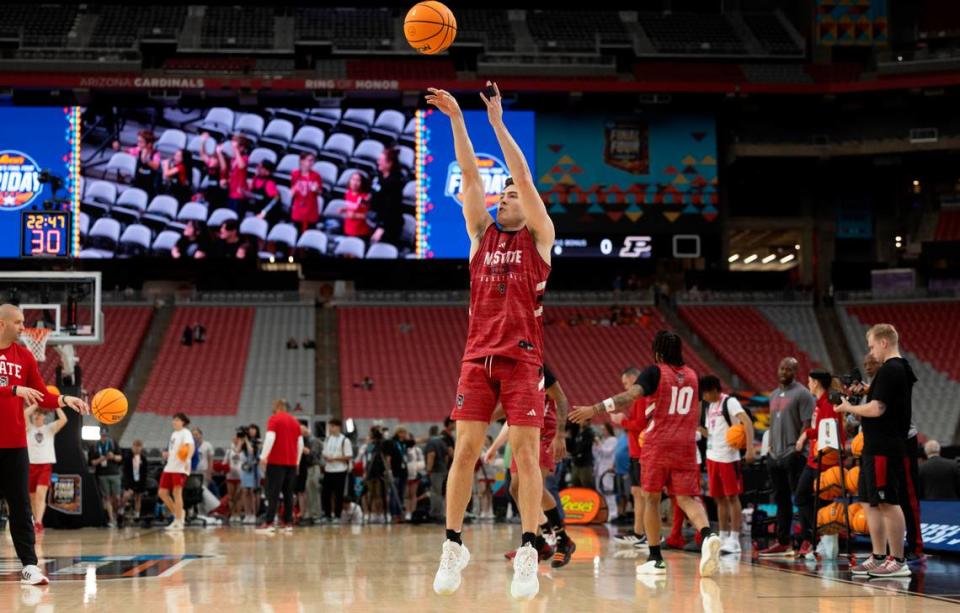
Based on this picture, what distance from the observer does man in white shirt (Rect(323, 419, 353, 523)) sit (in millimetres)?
18469

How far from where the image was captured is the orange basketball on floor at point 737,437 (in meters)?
11.2

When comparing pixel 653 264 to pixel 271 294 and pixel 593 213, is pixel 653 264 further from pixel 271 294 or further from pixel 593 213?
pixel 271 294

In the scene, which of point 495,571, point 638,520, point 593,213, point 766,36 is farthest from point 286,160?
point 495,571

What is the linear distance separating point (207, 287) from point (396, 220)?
872cm

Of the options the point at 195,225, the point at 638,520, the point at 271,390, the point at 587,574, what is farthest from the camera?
the point at 195,225

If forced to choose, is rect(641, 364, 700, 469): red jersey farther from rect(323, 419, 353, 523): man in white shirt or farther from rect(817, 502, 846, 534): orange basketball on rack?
rect(323, 419, 353, 523): man in white shirt

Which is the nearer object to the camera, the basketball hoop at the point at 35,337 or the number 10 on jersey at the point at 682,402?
the number 10 on jersey at the point at 682,402

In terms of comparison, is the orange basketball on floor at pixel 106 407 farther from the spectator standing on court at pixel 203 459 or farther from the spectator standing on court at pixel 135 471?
the spectator standing on court at pixel 135 471

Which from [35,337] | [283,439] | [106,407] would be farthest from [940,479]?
[35,337]

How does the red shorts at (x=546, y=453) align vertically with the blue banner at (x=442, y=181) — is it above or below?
below

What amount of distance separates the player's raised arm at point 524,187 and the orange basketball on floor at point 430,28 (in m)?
0.81

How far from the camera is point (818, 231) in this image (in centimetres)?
4050

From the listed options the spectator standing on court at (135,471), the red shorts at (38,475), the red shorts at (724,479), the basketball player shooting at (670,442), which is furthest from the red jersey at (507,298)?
the spectator standing on court at (135,471)

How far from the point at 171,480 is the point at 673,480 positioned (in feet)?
32.0
